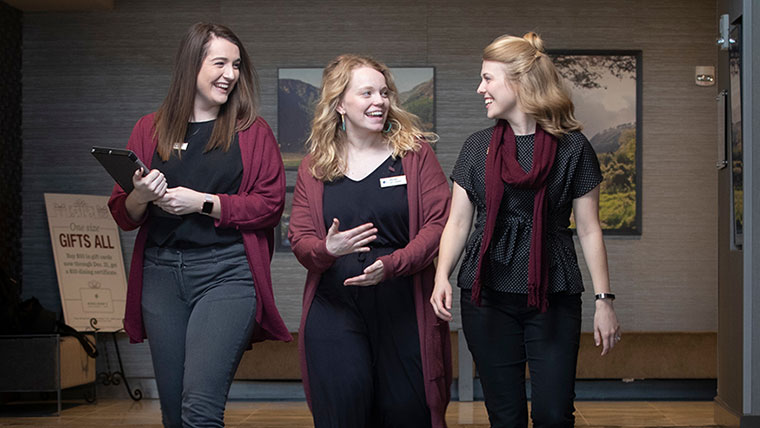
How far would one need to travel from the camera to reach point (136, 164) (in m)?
2.78

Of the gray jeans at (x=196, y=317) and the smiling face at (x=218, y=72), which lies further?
the smiling face at (x=218, y=72)

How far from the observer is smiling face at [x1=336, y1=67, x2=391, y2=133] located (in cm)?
307

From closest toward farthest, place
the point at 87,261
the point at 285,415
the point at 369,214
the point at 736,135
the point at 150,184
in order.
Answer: the point at 150,184 < the point at 369,214 < the point at 736,135 < the point at 285,415 < the point at 87,261

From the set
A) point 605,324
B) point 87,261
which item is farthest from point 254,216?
point 87,261

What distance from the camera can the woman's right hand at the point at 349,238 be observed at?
281cm

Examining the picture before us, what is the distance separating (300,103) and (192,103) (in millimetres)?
3992

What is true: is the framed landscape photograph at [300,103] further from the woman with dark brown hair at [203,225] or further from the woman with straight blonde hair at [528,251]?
the woman with straight blonde hair at [528,251]

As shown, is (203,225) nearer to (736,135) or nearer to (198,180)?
(198,180)

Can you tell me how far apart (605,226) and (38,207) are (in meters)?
4.35

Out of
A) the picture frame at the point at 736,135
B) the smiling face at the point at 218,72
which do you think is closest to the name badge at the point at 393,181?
the smiling face at the point at 218,72

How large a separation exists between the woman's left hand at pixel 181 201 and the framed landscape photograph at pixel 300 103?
411cm

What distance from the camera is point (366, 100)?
10.1 ft

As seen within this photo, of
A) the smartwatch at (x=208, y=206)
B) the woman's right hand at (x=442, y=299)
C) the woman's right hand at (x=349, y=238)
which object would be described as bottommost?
the woman's right hand at (x=442, y=299)

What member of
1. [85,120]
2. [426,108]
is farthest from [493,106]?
[85,120]
